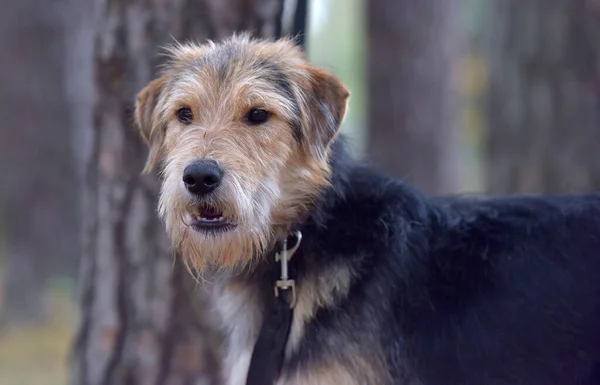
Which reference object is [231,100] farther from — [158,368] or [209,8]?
[158,368]

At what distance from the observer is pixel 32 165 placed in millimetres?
12211

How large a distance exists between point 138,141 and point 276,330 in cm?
187

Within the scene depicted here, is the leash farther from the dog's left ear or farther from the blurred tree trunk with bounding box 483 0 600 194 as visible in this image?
the blurred tree trunk with bounding box 483 0 600 194

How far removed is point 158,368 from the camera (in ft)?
17.9

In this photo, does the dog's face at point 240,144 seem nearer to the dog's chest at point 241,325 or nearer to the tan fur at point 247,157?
the tan fur at point 247,157

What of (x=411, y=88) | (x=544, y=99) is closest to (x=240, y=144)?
(x=544, y=99)

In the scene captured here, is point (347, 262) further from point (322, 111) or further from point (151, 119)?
point (151, 119)

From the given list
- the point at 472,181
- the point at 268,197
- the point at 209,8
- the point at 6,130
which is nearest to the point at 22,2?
the point at 6,130

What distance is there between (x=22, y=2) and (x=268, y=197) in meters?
9.69

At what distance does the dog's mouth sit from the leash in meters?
0.37

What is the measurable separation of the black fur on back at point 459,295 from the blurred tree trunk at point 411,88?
5.81 m

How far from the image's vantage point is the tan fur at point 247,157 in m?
3.93

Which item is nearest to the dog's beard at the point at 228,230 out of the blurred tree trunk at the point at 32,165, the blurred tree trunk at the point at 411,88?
the blurred tree trunk at the point at 411,88

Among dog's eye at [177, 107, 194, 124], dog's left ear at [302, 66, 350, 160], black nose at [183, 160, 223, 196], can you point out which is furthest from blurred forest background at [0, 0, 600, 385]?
black nose at [183, 160, 223, 196]
